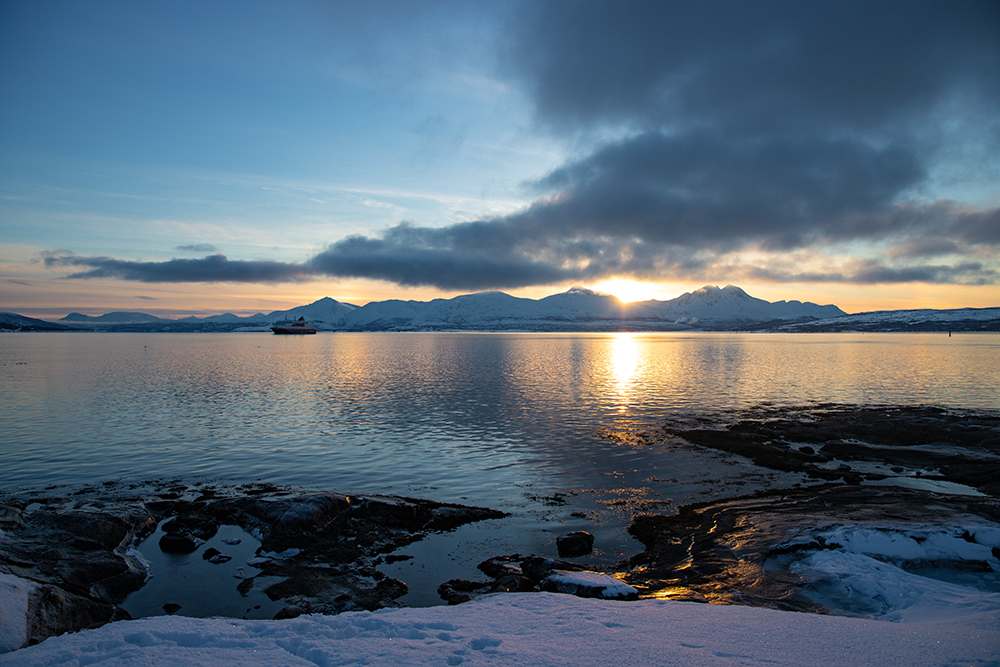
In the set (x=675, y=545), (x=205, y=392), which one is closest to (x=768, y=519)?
(x=675, y=545)

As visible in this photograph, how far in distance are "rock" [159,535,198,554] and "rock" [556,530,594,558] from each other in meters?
11.3

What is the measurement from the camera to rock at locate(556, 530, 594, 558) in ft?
48.0

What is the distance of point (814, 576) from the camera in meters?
11.8

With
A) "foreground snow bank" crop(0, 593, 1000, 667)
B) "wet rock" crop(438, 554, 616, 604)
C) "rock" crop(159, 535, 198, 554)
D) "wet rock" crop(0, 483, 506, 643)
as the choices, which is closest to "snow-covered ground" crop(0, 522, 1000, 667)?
"foreground snow bank" crop(0, 593, 1000, 667)

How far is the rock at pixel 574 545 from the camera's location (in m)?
14.6

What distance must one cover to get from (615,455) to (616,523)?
8954 mm

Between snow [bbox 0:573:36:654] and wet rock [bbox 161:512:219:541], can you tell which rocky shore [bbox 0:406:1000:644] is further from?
snow [bbox 0:573:36:654]

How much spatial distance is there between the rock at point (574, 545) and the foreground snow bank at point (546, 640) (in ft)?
15.7

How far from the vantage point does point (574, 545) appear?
580 inches

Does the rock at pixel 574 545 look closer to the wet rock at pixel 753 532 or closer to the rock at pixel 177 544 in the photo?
the wet rock at pixel 753 532

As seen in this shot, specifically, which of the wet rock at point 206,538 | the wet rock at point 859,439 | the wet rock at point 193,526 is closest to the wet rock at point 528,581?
the wet rock at point 206,538

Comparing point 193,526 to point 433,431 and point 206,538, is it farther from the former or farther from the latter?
point 433,431

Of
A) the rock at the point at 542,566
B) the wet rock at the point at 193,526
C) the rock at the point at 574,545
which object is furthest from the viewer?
the wet rock at the point at 193,526

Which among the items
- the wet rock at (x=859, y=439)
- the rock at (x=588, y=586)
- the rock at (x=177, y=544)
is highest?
the rock at (x=588, y=586)
